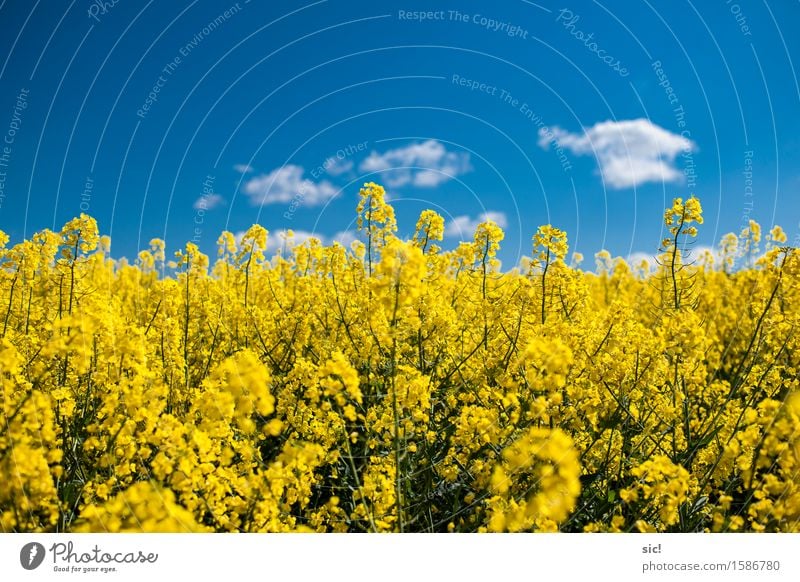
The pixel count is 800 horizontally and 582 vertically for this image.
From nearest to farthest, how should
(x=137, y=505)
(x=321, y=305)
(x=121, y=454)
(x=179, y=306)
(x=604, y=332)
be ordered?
(x=137, y=505), (x=121, y=454), (x=604, y=332), (x=321, y=305), (x=179, y=306)

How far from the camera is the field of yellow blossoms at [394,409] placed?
3.04 metres

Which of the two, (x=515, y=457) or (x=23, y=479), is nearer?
(x=23, y=479)

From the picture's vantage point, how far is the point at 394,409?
3002mm

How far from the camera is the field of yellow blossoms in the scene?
304 centimetres

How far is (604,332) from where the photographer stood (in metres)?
5.48

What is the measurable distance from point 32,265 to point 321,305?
2.90 metres
